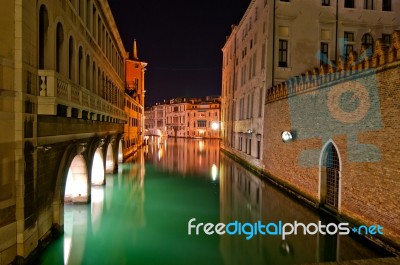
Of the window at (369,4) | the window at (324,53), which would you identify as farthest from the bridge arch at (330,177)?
the window at (369,4)

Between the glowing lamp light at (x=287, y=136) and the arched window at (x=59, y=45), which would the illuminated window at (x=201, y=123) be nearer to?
the glowing lamp light at (x=287, y=136)

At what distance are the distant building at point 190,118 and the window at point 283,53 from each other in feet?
155

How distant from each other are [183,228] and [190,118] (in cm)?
7419

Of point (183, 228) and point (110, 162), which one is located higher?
point (110, 162)

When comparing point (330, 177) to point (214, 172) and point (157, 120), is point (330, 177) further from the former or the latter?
point (157, 120)

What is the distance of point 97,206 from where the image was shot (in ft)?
46.0

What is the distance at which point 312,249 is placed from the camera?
9797 mm

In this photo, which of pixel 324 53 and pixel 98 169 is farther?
pixel 324 53

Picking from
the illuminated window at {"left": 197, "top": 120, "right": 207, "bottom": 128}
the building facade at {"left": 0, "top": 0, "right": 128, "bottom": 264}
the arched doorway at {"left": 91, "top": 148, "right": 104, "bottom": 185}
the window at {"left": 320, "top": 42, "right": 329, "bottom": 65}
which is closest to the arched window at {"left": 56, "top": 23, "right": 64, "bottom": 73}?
the building facade at {"left": 0, "top": 0, "right": 128, "bottom": 264}

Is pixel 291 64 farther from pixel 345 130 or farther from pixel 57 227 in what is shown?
pixel 57 227

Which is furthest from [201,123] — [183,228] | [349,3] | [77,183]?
[183,228]

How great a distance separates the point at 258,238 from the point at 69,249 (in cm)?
631

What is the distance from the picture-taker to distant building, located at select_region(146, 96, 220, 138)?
82.2 m

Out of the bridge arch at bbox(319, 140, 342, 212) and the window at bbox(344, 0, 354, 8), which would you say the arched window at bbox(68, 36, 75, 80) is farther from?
the window at bbox(344, 0, 354, 8)
